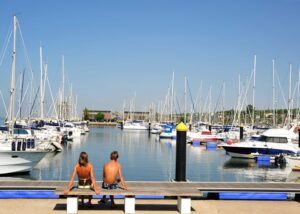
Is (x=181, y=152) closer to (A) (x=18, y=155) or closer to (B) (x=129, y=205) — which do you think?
(B) (x=129, y=205)

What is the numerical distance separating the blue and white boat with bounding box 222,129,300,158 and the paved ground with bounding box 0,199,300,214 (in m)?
33.7

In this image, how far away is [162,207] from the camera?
523 inches

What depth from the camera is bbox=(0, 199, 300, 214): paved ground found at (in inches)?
496

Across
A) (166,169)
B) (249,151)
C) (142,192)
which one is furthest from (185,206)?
(249,151)

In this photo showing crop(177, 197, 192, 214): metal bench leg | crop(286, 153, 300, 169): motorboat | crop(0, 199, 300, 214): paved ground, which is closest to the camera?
crop(177, 197, 192, 214): metal bench leg

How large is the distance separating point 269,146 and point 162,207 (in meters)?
36.8

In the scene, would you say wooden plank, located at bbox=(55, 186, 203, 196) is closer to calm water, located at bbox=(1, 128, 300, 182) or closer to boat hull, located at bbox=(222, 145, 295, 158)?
calm water, located at bbox=(1, 128, 300, 182)

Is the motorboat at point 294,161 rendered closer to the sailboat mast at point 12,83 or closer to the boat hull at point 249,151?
the boat hull at point 249,151

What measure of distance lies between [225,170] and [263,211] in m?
28.8

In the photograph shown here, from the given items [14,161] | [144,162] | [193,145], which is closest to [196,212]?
[14,161]

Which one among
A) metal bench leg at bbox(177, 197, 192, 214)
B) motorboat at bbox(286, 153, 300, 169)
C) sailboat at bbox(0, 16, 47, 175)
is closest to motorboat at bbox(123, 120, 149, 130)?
motorboat at bbox(286, 153, 300, 169)

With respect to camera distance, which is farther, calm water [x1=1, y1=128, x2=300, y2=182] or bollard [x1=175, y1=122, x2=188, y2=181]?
calm water [x1=1, y1=128, x2=300, y2=182]

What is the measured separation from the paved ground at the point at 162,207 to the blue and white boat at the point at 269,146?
3372 centimetres

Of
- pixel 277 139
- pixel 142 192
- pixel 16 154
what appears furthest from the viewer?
pixel 277 139
